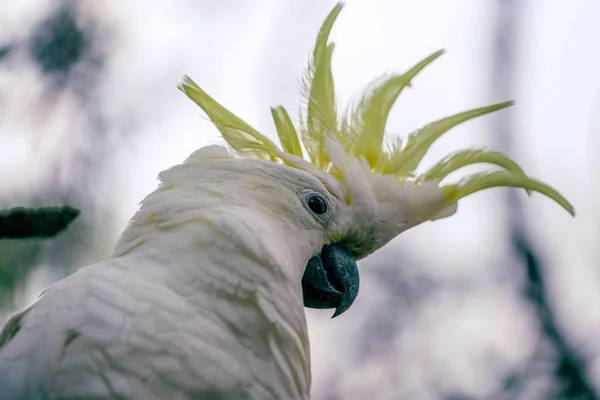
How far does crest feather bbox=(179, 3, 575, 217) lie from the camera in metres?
2.30

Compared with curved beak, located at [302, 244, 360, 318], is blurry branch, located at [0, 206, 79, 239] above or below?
above

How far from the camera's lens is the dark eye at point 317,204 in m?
2.06

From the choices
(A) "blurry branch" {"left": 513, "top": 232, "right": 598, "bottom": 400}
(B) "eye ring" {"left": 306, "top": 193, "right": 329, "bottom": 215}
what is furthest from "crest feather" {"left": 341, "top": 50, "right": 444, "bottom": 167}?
(A) "blurry branch" {"left": 513, "top": 232, "right": 598, "bottom": 400}

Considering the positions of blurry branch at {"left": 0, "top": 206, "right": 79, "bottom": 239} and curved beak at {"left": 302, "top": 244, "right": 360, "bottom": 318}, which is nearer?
curved beak at {"left": 302, "top": 244, "right": 360, "bottom": 318}

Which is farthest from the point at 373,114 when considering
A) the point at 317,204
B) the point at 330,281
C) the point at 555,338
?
the point at 555,338

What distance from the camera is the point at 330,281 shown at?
215 centimetres

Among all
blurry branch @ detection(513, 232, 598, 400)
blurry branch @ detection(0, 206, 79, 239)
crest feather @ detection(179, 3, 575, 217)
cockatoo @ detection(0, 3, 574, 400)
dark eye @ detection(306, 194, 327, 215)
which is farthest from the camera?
blurry branch @ detection(513, 232, 598, 400)

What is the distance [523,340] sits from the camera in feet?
12.3

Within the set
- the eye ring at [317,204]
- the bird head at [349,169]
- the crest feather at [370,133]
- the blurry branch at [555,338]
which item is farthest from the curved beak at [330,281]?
the blurry branch at [555,338]

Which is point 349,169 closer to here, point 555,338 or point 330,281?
point 330,281

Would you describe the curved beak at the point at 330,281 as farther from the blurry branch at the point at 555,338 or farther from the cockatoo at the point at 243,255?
the blurry branch at the point at 555,338

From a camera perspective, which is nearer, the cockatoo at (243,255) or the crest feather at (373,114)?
the cockatoo at (243,255)

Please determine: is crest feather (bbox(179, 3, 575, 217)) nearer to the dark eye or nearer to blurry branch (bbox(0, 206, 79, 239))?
the dark eye

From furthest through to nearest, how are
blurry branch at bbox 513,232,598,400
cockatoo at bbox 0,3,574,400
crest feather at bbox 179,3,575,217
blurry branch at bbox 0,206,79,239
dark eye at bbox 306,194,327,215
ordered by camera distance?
blurry branch at bbox 513,232,598,400 → blurry branch at bbox 0,206,79,239 → crest feather at bbox 179,3,575,217 → dark eye at bbox 306,194,327,215 → cockatoo at bbox 0,3,574,400
